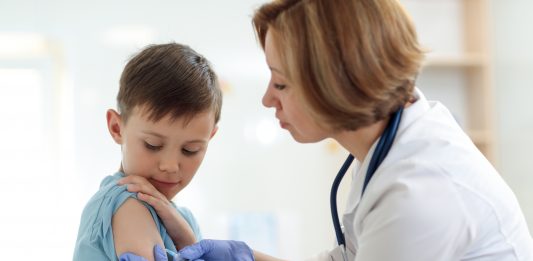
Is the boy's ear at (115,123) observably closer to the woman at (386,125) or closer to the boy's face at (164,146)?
the boy's face at (164,146)

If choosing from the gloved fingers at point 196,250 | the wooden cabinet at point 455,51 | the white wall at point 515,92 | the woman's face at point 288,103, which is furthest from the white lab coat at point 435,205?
the wooden cabinet at point 455,51

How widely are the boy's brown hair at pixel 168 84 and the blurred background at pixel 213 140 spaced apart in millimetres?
2135

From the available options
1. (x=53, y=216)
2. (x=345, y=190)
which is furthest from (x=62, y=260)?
(x=345, y=190)

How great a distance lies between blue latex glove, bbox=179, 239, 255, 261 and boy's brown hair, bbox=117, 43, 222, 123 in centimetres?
27

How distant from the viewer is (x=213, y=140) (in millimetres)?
3816

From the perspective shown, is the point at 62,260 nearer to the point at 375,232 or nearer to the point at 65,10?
the point at 65,10

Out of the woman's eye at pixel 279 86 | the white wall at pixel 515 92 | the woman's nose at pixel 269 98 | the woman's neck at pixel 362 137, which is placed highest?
the woman's eye at pixel 279 86

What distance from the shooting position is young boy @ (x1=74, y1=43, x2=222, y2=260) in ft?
4.54

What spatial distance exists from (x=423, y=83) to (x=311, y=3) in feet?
10.1

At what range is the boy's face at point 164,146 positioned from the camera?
144 centimetres

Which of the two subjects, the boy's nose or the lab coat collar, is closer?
the lab coat collar

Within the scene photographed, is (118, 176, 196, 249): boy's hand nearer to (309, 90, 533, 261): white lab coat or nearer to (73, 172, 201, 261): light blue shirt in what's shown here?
(73, 172, 201, 261): light blue shirt

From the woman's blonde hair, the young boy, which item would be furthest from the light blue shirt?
the woman's blonde hair

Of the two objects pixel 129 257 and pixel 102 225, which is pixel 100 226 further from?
pixel 129 257
